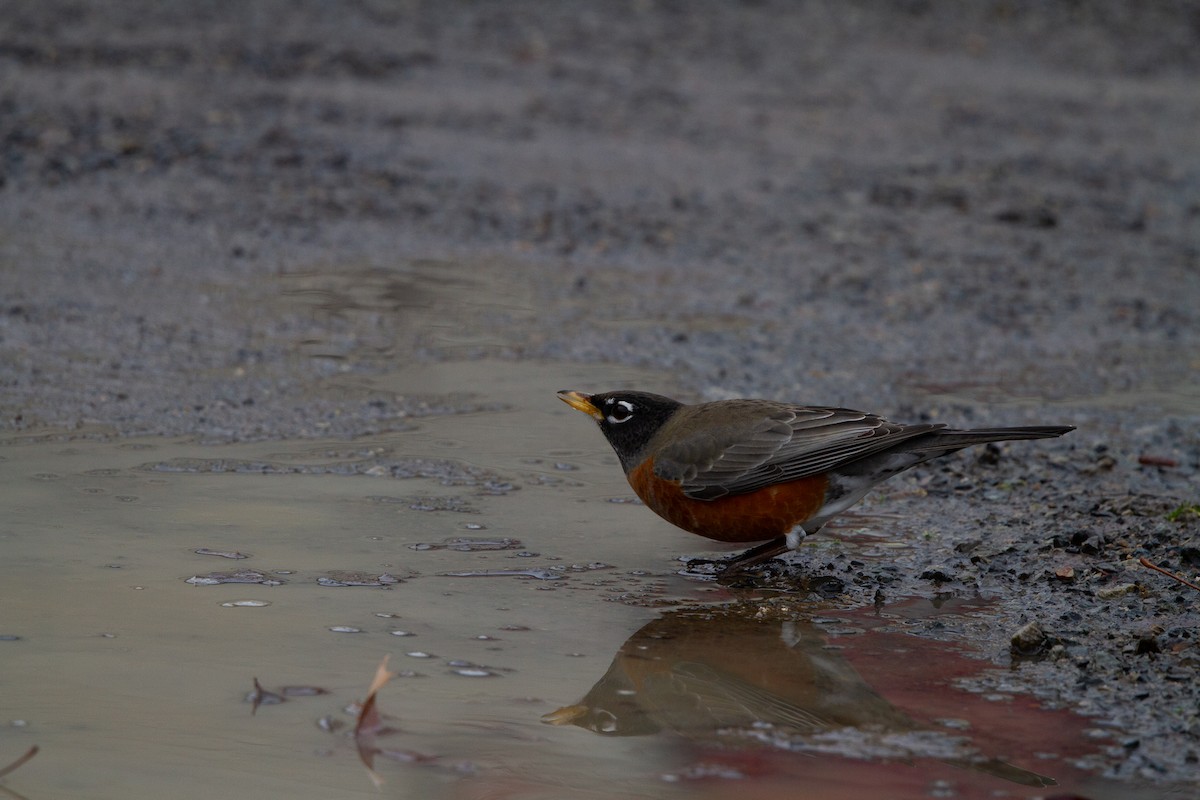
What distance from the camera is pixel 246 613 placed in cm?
428

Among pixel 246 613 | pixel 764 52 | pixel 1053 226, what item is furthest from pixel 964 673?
pixel 764 52

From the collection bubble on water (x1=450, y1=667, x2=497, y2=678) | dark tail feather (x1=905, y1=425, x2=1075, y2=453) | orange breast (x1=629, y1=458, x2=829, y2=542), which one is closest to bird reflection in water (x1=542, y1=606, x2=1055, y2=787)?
bubble on water (x1=450, y1=667, x2=497, y2=678)

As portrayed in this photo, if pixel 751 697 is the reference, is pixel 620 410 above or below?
above

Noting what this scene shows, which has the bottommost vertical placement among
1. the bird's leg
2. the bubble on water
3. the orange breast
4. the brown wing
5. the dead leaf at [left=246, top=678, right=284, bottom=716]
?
the dead leaf at [left=246, top=678, right=284, bottom=716]

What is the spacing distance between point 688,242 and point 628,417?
4.44 m

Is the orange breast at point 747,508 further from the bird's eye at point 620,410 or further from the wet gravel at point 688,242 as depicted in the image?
the bird's eye at point 620,410

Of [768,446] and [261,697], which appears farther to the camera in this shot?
[768,446]

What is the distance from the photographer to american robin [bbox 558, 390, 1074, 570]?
5.06m

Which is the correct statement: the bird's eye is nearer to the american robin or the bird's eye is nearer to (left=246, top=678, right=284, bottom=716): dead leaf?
the american robin

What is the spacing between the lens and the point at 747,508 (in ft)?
16.7

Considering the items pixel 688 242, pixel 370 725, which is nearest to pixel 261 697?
pixel 370 725

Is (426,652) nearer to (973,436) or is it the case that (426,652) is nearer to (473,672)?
(473,672)

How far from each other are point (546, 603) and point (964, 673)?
1328 millimetres

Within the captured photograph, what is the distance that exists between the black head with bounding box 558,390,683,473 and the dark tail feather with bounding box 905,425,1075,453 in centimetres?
99
